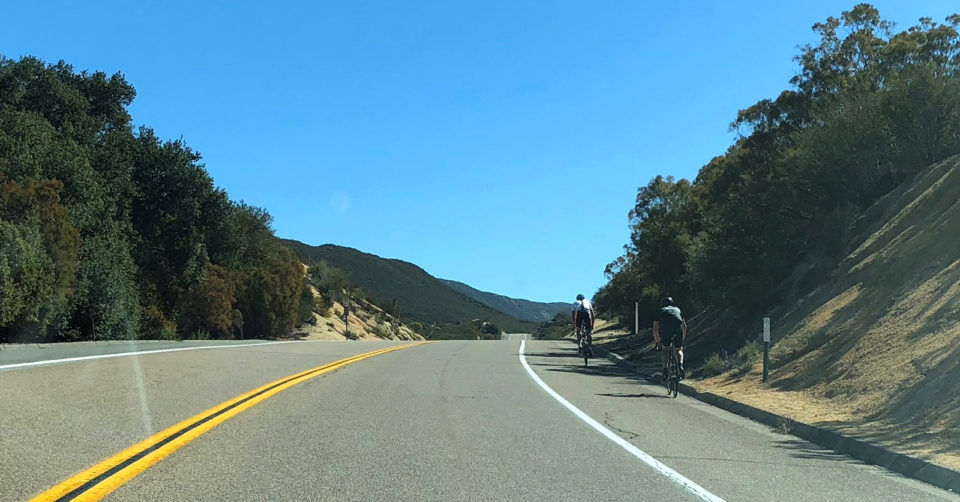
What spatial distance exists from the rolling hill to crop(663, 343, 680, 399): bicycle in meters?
101

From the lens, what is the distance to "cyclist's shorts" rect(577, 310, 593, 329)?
23703mm

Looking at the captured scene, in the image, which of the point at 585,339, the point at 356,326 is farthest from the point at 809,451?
the point at 356,326

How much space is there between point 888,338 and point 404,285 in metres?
125

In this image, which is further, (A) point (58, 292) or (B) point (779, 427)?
(A) point (58, 292)

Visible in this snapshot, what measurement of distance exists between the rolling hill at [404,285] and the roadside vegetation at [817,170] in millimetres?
89776

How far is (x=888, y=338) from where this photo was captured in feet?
47.3

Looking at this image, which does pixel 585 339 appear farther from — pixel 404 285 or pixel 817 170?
pixel 404 285

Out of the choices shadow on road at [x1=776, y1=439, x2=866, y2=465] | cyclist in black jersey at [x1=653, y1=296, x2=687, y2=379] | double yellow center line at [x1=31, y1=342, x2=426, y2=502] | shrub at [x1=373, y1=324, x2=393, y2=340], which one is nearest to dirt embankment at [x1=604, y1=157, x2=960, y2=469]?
shadow on road at [x1=776, y1=439, x2=866, y2=465]

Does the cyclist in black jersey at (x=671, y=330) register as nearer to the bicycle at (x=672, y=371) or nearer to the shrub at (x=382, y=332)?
the bicycle at (x=672, y=371)

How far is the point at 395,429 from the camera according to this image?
10.1m

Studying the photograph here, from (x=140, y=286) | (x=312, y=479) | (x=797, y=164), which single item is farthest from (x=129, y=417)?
(x=140, y=286)

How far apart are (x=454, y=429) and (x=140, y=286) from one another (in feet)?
120

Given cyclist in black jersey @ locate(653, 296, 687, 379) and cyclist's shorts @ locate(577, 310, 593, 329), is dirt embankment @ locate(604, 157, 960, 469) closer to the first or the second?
cyclist in black jersey @ locate(653, 296, 687, 379)

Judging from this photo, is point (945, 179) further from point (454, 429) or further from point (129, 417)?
point (129, 417)
